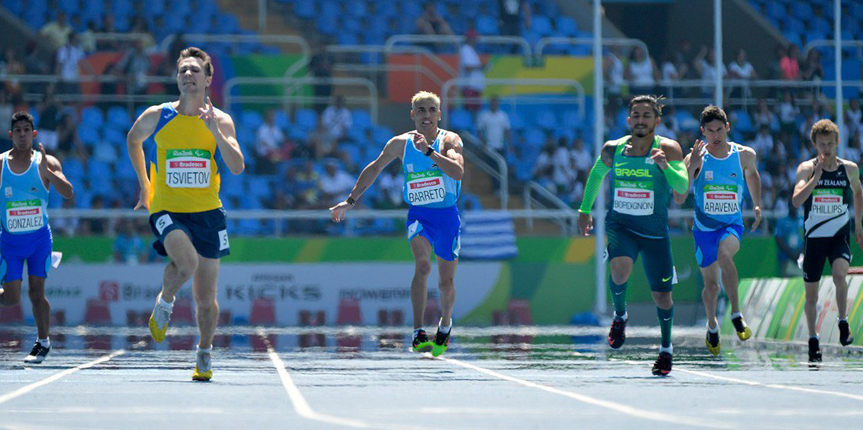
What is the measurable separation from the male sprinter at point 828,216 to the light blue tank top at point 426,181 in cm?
396

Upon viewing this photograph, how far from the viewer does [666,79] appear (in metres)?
33.3

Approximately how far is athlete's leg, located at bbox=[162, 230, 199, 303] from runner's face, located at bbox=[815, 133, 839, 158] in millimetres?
7327

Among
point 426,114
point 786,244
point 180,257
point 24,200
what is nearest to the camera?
point 180,257

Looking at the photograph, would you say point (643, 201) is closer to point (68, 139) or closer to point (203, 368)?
point (203, 368)

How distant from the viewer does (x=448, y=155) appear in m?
13.4

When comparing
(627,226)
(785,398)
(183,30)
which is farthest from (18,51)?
(785,398)

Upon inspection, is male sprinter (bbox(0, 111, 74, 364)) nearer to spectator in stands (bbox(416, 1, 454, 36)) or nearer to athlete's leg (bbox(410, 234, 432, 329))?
athlete's leg (bbox(410, 234, 432, 329))

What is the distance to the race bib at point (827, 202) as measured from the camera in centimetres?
1510

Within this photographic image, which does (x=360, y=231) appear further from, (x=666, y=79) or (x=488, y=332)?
(x=666, y=79)

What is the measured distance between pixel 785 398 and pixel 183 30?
26423 millimetres

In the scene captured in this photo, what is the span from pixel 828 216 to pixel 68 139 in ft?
56.8

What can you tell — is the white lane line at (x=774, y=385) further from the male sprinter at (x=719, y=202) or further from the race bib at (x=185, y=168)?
the race bib at (x=185, y=168)

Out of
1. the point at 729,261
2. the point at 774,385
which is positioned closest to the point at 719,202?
the point at 729,261

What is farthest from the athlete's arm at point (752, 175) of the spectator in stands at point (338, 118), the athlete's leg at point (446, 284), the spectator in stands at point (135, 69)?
the spectator in stands at point (135, 69)
